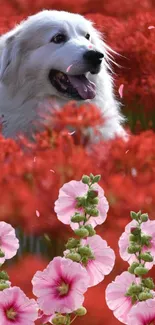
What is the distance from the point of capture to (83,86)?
2.64 m

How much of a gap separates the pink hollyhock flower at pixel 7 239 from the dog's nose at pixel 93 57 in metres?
1.45

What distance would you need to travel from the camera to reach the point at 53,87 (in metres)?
2.80

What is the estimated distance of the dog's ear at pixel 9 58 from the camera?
2.88m

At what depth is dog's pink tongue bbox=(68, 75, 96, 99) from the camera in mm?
2584

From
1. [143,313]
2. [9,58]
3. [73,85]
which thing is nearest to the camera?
[143,313]

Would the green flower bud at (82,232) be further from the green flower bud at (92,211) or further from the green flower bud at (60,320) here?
the green flower bud at (60,320)

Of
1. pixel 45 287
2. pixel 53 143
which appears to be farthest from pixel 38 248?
pixel 45 287

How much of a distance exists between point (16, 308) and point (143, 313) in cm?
18

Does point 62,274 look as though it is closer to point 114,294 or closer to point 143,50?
point 114,294

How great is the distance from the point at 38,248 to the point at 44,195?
9.4 inches

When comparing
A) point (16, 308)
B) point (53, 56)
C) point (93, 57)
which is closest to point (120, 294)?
point (16, 308)

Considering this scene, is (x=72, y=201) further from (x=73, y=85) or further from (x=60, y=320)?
(x=73, y=85)

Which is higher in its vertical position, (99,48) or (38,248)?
(38,248)

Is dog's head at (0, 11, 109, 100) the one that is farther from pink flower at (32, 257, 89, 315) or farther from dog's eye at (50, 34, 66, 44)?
pink flower at (32, 257, 89, 315)
